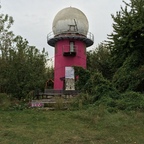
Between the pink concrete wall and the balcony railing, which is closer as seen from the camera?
the balcony railing

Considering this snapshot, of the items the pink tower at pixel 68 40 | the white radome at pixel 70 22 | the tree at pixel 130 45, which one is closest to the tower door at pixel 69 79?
the pink tower at pixel 68 40

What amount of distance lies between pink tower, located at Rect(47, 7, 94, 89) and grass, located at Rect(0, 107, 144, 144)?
62.8 feet

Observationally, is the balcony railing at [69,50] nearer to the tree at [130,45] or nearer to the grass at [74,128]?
the tree at [130,45]

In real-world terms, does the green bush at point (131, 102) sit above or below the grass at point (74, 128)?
above

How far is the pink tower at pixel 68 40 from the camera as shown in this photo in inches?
1265

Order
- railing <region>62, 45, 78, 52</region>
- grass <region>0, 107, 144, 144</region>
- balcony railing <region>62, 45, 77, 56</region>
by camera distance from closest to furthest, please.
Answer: grass <region>0, 107, 144, 144</region> → balcony railing <region>62, 45, 77, 56</region> → railing <region>62, 45, 78, 52</region>

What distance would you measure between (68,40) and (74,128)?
23.4m

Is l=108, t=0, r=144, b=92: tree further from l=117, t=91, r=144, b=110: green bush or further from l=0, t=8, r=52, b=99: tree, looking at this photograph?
l=0, t=8, r=52, b=99: tree

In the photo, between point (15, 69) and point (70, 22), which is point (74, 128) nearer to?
point (15, 69)

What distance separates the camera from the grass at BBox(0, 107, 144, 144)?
820 centimetres

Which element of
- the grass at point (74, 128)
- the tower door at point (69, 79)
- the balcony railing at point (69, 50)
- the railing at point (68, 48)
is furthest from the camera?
the railing at point (68, 48)

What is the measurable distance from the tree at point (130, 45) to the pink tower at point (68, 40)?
10.9 meters

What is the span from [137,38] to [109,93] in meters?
5.13

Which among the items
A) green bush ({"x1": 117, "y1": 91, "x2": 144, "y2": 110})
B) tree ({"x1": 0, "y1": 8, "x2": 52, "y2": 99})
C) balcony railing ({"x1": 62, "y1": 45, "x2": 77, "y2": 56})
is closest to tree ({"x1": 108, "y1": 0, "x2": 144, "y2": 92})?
green bush ({"x1": 117, "y1": 91, "x2": 144, "y2": 110})
